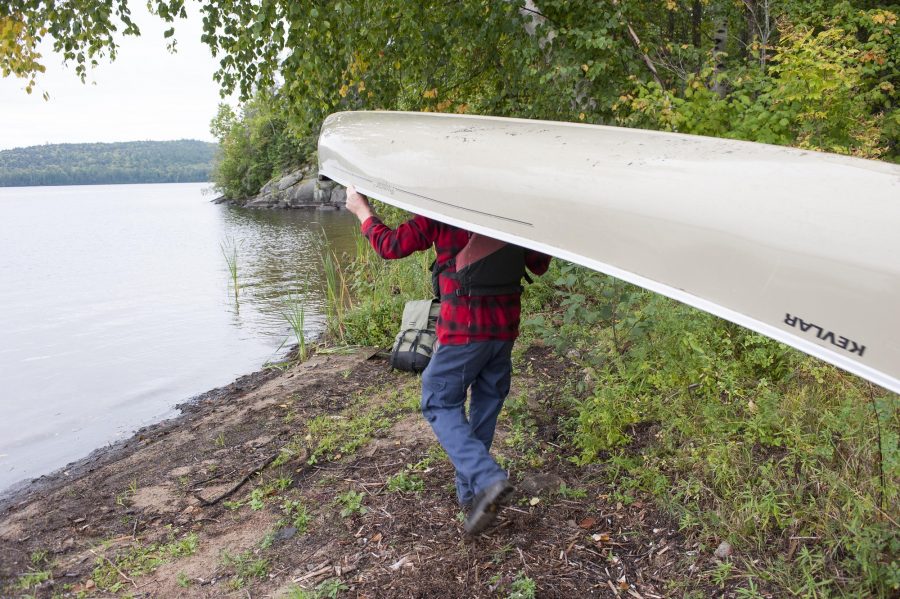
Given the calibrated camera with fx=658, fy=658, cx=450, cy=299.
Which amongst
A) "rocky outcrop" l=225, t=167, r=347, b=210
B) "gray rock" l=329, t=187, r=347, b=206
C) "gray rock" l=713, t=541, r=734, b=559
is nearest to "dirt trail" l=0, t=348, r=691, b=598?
"gray rock" l=713, t=541, r=734, b=559

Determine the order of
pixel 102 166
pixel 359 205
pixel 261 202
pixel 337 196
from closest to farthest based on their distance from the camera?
pixel 359 205
pixel 337 196
pixel 261 202
pixel 102 166

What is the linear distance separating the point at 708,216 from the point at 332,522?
215cm

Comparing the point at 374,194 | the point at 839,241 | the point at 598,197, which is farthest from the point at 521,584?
the point at 374,194

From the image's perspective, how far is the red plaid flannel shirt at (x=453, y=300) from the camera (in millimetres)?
2557

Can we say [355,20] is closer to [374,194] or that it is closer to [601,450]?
[374,194]

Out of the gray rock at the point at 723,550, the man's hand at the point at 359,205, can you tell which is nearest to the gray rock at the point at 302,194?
the man's hand at the point at 359,205

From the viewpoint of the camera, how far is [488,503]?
2.49 metres

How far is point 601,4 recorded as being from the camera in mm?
5672

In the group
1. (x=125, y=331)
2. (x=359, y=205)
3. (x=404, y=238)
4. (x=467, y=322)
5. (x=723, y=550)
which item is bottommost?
(x=125, y=331)

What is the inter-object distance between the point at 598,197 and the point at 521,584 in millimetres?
1409

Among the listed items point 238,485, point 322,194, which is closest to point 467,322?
point 238,485

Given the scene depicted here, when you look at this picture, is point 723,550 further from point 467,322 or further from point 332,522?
point 332,522

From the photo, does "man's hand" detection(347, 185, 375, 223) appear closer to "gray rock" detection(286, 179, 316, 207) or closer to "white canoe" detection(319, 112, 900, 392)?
"white canoe" detection(319, 112, 900, 392)

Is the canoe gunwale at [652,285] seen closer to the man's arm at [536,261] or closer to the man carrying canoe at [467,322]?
the man carrying canoe at [467,322]
